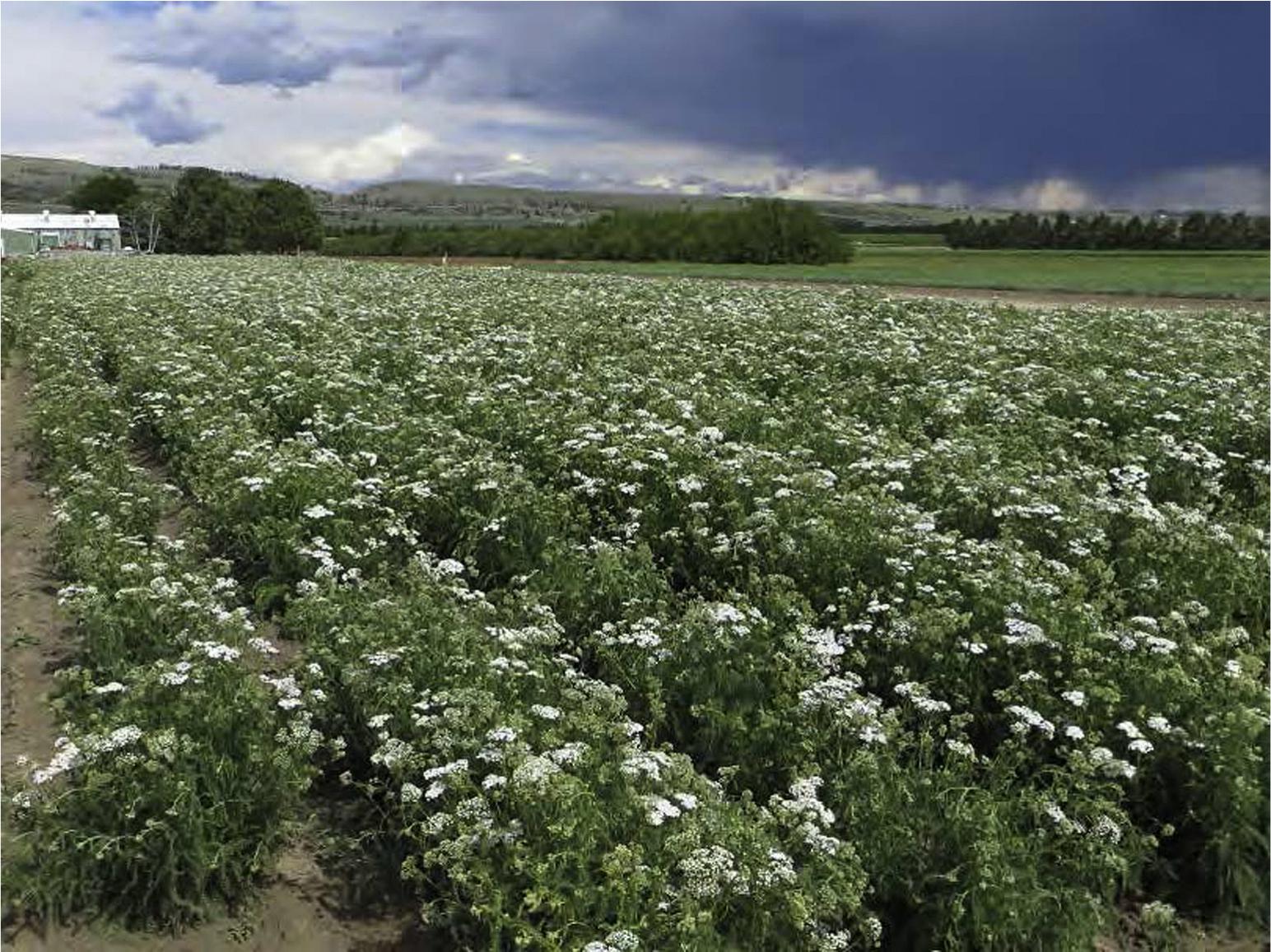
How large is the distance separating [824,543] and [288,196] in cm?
13179

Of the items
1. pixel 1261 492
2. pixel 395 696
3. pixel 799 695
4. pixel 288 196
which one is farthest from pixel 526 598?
pixel 288 196

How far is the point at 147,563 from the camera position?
8.34 meters

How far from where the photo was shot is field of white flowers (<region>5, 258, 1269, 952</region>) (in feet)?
17.1

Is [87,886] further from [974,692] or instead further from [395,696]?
[974,692]

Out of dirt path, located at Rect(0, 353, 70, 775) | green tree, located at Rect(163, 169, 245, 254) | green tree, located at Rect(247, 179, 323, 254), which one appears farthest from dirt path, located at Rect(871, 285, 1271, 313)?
green tree, located at Rect(163, 169, 245, 254)

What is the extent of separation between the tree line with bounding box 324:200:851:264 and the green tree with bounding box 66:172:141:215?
9702 cm

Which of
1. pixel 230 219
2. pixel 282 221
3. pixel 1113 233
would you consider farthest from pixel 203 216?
pixel 1113 233

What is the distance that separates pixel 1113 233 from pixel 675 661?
10751cm

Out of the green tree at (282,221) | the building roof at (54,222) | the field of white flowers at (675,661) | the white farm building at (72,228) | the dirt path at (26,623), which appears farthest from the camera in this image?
the building roof at (54,222)

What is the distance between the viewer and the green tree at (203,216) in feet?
419

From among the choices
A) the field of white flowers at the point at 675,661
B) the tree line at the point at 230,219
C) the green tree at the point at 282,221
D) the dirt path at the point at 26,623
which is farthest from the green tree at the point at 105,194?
the field of white flowers at the point at 675,661

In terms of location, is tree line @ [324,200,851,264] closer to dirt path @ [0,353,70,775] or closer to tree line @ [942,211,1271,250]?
tree line @ [942,211,1271,250]

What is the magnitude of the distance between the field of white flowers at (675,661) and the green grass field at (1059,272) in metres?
36.9

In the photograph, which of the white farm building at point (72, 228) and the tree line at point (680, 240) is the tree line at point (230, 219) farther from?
the tree line at point (680, 240)
